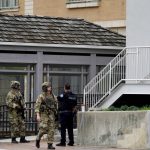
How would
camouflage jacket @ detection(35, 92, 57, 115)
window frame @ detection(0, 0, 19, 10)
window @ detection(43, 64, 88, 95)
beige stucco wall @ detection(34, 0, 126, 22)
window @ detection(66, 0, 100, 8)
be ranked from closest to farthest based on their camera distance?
camouflage jacket @ detection(35, 92, 57, 115) → window @ detection(43, 64, 88, 95) → beige stucco wall @ detection(34, 0, 126, 22) → window @ detection(66, 0, 100, 8) → window frame @ detection(0, 0, 19, 10)

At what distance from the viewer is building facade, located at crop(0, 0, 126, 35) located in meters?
32.3

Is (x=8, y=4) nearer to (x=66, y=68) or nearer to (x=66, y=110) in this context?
(x=66, y=68)

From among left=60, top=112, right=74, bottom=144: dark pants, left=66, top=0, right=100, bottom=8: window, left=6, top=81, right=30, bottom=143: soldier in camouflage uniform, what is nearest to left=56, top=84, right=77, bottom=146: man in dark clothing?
left=60, top=112, right=74, bottom=144: dark pants

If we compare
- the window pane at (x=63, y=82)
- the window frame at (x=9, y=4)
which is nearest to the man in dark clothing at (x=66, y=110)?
the window pane at (x=63, y=82)

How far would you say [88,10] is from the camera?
33.5m

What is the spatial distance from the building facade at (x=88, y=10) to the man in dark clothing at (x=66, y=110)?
1061 cm

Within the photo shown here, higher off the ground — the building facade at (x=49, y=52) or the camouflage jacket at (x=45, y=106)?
the building facade at (x=49, y=52)

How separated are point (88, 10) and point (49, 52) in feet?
22.3

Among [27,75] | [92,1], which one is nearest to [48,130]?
[27,75]

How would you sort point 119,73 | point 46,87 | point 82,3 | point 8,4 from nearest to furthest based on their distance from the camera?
point 46,87, point 119,73, point 82,3, point 8,4

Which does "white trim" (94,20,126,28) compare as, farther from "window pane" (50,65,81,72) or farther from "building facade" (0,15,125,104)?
"window pane" (50,65,81,72)

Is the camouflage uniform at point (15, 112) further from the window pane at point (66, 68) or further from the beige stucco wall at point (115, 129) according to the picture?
the window pane at point (66, 68)

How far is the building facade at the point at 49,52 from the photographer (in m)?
26.4

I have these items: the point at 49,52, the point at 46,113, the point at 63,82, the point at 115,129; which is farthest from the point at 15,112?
the point at 63,82
